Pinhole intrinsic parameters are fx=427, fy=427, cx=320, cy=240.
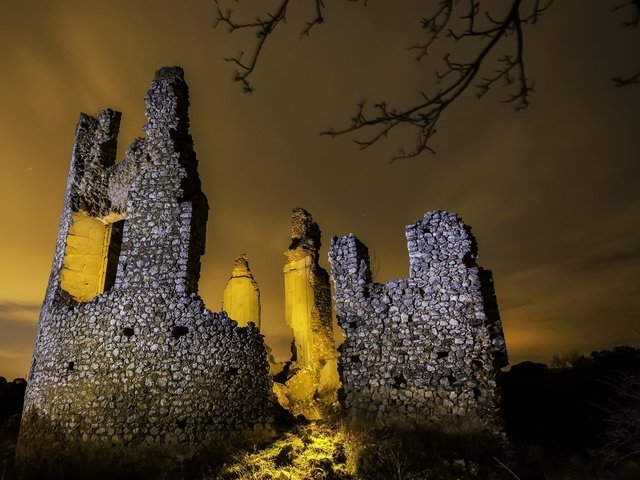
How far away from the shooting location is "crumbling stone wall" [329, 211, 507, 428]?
29.5ft

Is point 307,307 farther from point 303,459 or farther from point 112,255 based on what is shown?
point 303,459

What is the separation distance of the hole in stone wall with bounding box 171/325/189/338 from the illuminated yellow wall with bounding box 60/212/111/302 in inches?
163

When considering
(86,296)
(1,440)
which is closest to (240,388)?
(86,296)

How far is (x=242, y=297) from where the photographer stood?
23.6 m

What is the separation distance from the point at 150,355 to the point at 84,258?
484 centimetres

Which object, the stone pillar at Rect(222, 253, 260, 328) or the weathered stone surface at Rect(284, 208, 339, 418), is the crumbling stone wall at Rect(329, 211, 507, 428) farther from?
the stone pillar at Rect(222, 253, 260, 328)

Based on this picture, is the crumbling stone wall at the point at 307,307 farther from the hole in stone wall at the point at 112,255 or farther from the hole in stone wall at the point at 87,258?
the hole in stone wall at the point at 87,258

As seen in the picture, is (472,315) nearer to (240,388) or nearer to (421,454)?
(421,454)

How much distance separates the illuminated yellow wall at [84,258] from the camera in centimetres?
1221

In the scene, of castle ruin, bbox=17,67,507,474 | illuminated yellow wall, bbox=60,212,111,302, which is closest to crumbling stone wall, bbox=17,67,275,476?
castle ruin, bbox=17,67,507,474

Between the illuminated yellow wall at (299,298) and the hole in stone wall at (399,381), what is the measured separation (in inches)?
459

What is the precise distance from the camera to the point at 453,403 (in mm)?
8867

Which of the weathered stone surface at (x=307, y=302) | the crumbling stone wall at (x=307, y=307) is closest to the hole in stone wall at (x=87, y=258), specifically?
the crumbling stone wall at (x=307, y=307)

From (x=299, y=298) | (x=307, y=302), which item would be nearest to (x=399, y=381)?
(x=307, y=302)
